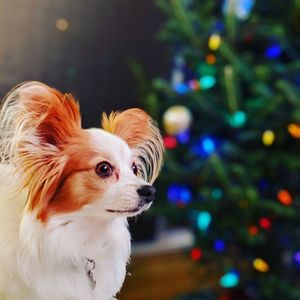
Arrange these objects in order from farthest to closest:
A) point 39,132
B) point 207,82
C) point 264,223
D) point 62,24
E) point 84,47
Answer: point 207,82 < point 264,223 < point 84,47 < point 62,24 < point 39,132

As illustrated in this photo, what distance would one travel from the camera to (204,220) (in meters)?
2.08

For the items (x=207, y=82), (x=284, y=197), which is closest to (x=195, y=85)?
(x=207, y=82)

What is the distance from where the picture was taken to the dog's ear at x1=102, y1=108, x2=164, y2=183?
76cm

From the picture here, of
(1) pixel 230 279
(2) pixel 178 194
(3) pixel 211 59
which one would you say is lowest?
(1) pixel 230 279

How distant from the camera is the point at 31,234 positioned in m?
0.71

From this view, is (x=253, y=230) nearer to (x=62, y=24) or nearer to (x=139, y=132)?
(x=62, y=24)

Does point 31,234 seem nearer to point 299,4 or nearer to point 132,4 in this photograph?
point 299,4

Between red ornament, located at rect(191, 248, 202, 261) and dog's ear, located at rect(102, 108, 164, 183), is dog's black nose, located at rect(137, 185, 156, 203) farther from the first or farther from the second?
red ornament, located at rect(191, 248, 202, 261)

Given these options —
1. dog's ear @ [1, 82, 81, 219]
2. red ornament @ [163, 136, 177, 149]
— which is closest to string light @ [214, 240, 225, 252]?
red ornament @ [163, 136, 177, 149]

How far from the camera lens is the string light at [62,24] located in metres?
1.69

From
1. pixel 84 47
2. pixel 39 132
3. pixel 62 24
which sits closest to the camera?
pixel 39 132

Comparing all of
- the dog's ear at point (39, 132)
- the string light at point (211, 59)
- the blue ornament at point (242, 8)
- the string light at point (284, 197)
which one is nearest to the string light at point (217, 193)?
the string light at point (284, 197)

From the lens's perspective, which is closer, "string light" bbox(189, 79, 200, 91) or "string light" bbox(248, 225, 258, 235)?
"string light" bbox(248, 225, 258, 235)

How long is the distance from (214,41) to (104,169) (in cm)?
134
